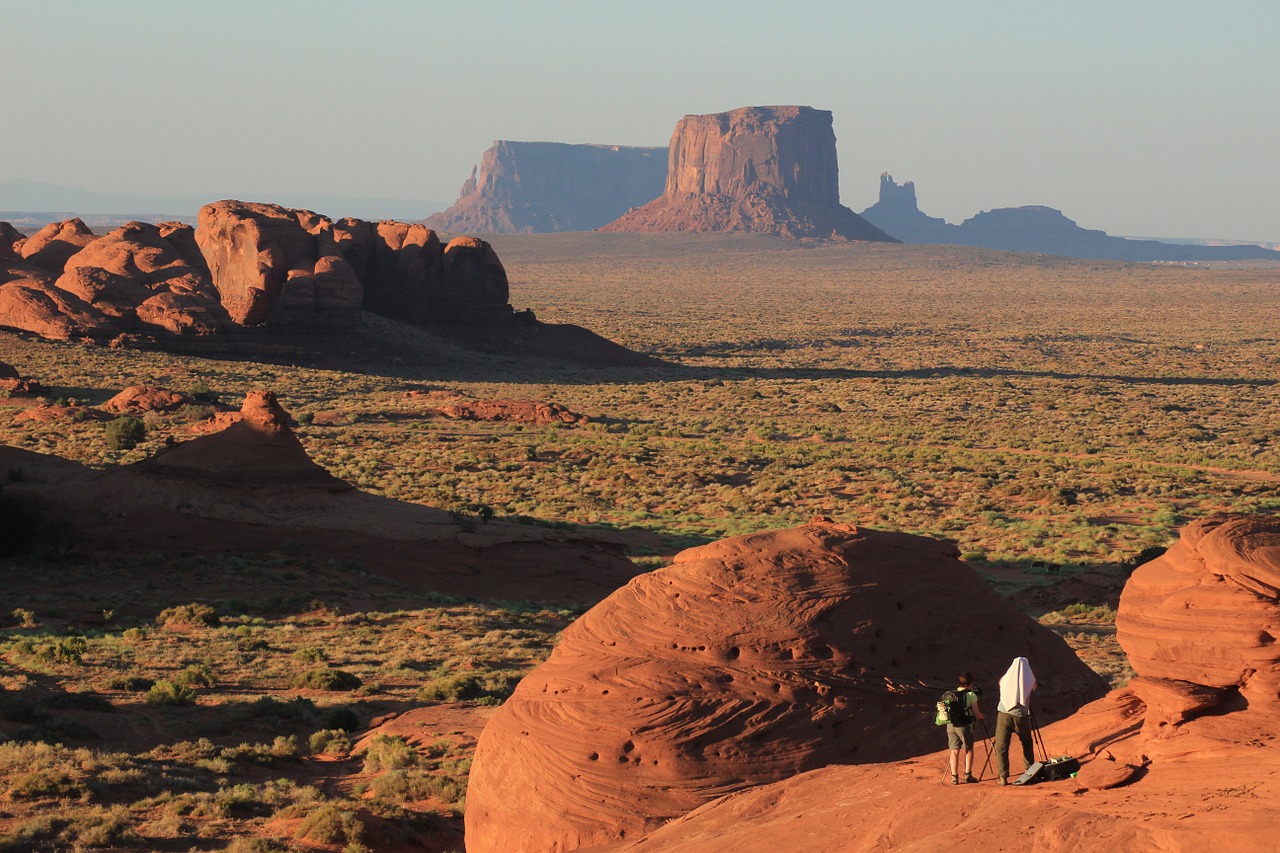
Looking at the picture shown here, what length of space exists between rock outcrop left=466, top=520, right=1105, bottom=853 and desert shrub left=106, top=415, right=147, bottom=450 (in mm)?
31529

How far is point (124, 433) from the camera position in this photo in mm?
40531

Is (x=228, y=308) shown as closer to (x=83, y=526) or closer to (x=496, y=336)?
(x=496, y=336)

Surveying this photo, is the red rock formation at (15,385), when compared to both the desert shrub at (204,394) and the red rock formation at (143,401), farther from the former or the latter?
the desert shrub at (204,394)

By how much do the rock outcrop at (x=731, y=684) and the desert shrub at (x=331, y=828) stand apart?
4.72ft

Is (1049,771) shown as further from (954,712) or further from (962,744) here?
(954,712)

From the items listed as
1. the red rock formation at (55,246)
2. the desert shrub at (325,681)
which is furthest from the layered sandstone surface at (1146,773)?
the red rock formation at (55,246)

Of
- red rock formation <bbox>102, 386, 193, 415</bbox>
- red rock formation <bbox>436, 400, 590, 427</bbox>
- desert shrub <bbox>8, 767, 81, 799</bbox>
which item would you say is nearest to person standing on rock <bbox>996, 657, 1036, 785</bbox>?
desert shrub <bbox>8, 767, 81, 799</bbox>

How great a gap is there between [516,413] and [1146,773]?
4536 cm

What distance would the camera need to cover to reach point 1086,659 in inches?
753

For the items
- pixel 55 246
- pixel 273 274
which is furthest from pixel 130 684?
pixel 55 246

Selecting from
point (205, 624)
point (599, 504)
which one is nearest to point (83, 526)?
point (205, 624)

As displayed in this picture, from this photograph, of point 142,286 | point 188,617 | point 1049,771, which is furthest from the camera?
point 142,286

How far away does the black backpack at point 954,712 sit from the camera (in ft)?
28.7

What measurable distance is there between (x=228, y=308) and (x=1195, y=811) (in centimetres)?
6583
